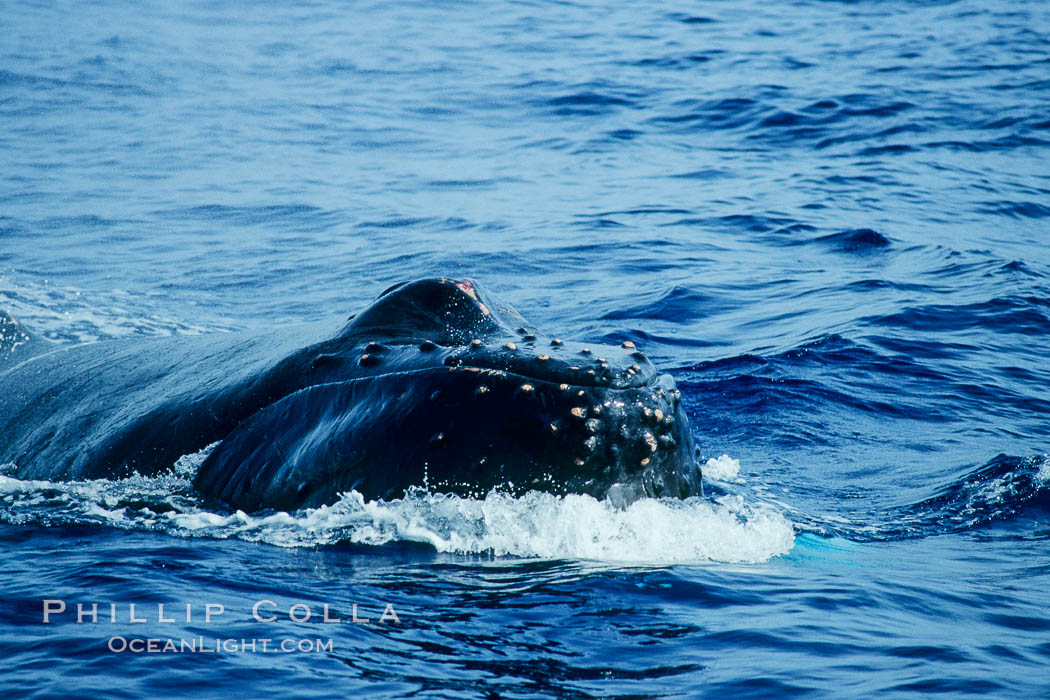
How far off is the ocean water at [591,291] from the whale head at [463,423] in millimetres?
182

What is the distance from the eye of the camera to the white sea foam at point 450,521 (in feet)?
18.7

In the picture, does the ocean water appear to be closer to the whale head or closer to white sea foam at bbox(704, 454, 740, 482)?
white sea foam at bbox(704, 454, 740, 482)

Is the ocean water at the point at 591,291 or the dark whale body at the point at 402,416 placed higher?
the dark whale body at the point at 402,416

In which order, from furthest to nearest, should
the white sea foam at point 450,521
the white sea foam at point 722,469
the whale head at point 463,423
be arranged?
the white sea foam at point 722,469 → the white sea foam at point 450,521 → the whale head at point 463,423

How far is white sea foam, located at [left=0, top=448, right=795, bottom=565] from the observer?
5691mm

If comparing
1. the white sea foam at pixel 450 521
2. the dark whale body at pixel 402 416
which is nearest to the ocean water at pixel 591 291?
→ the white sea foam at pixel 450 521

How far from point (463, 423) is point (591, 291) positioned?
10131mm

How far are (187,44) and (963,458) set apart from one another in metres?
30.0

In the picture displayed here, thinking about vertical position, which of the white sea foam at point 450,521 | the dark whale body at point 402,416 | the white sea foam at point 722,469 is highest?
the dark whale body at point 402,416

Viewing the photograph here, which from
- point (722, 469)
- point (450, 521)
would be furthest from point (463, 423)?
point (722, 469)

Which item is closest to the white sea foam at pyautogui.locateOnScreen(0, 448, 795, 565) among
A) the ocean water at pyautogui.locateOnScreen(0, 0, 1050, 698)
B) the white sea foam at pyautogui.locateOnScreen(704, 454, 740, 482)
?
the ocean water at pyautogui.locateOnScreen(0, 0, 1050, 698)

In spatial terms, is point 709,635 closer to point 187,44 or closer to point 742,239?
point 742,239

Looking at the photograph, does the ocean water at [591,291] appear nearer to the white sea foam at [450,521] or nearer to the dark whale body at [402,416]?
the white sea foam at [450,521]

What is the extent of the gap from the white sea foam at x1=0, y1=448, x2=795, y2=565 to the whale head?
0.29 ft
